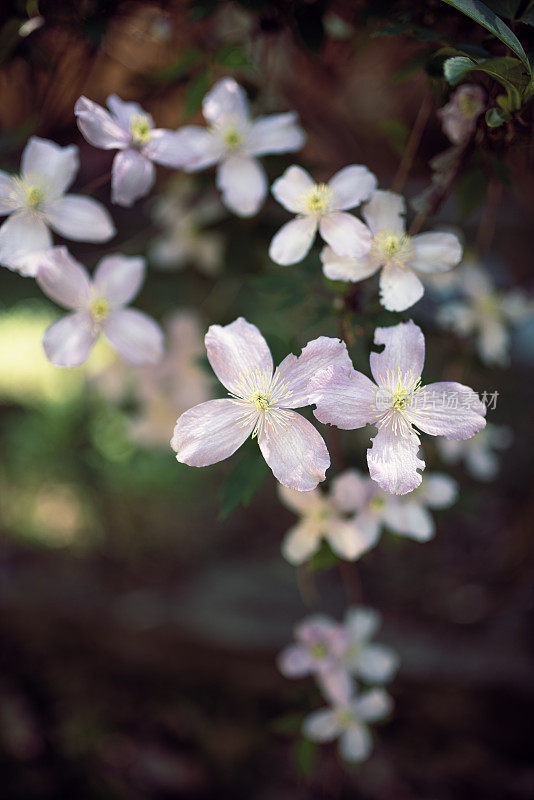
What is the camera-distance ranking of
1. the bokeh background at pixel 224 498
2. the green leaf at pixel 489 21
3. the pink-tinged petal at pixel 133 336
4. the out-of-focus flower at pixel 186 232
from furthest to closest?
the out-of-focus flower at pixel 186 232 < the bokeh background at pixel 224 498 < the pink-tinged petal at pixel 133 336 < the green leaf at pixel 489 21

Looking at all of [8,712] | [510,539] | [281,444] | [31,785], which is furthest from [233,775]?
[281,444]

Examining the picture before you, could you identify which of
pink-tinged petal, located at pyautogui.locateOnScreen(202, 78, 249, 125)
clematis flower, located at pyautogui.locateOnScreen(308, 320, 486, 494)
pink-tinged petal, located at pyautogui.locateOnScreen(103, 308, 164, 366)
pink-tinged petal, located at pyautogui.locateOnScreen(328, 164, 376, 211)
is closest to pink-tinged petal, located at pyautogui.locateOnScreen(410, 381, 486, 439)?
clematis flower, located at pyautogui.locateOnScreen(308, 320, 486, 494)

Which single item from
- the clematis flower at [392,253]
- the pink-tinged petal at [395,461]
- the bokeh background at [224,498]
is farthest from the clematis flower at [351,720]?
the clematis flower at [392,253]

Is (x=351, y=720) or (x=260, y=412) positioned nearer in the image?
(x=260, y=412)

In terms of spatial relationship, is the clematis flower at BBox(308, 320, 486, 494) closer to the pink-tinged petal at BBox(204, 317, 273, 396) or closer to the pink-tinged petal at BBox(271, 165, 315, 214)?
the pink-tinged petal at BBox(204, 317, 273, 396)

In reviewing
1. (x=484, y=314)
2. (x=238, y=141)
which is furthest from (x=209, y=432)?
(x=484, y=314)

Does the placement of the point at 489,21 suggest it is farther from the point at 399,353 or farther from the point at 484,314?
the point at 484,314

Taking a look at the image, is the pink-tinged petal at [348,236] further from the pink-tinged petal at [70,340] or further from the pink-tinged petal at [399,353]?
the pink-tinged petal at [70,340]
